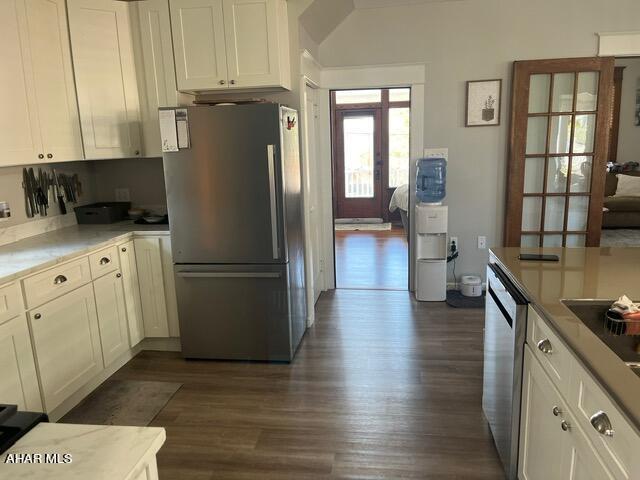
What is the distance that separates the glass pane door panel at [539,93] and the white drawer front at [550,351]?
9.72ft

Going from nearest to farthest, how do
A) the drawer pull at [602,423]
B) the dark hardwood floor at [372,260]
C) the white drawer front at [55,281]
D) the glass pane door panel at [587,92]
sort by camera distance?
the drawer pull at [602,423], the white drawer front at [55,281], the glass pane door panel at [587,92], the dark hardwood floor at [372,260]

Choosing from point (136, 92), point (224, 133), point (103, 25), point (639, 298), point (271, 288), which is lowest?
point (271, 288)

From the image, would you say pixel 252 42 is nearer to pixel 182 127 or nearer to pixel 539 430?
pixel 182 127

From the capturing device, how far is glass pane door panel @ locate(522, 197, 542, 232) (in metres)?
4.30

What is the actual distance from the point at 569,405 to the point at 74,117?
10.5 feet

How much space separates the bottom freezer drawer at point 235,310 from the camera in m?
3.12

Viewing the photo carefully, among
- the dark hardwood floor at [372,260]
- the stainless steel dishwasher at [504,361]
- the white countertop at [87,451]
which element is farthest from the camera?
the dark hardwood floor at [372,260]

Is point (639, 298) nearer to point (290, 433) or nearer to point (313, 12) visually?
point (290, 433)

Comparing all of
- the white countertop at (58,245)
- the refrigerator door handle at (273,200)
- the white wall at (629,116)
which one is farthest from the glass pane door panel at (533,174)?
the white wall at (629,116)

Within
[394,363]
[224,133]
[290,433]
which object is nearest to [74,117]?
[224,133]

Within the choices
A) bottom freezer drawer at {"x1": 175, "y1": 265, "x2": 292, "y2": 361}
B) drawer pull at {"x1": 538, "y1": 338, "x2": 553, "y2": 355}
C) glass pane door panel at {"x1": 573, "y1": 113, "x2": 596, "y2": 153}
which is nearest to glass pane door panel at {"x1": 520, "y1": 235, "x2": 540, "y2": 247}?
glass pane door panel at {"x1": 573, "y1": 113, "x2": 596, "y2": 153}

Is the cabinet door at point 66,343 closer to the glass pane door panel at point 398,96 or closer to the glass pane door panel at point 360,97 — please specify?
the glass pane door panel at point 360,97

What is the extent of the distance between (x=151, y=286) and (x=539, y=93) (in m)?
3.56

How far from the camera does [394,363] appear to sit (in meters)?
3.18
